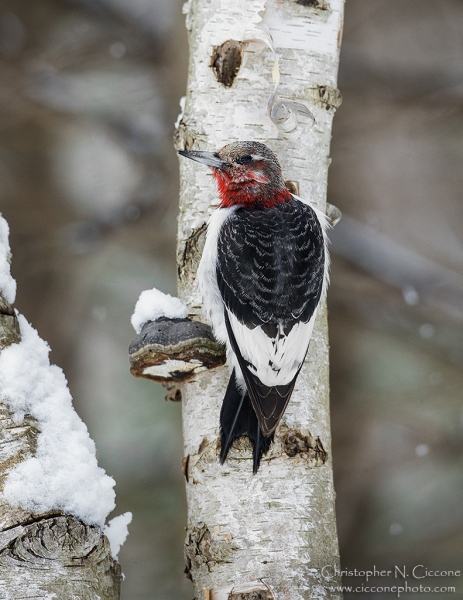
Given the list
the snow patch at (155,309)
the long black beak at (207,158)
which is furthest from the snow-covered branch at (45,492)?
the long black beak at (207,158)

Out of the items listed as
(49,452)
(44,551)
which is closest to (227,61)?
(49,452)

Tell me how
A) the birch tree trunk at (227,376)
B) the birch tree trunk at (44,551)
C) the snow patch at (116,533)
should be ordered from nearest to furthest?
the birch tree trunk at (44,551), the snow patch at (116,533), the birch tree trunk at (227,376)

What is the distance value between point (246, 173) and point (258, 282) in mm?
421

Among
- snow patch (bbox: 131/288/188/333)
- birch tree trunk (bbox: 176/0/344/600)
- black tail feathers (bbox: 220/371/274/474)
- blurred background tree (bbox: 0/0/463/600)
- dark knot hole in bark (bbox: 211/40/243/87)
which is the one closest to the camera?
birch tree trunk (bbox: 176/0/344/600)

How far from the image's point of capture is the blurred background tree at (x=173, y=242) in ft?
15.2

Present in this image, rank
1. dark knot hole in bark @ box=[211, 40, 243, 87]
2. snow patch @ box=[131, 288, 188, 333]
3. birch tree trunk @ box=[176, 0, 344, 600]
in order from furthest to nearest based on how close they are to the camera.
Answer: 1. dark knot hole in bark @ box=[211, 40, 243, 87]
2. snow patch @ box=[131, 288, 188, 333]
3. birch tree trunk @ box=[176, 0, 344, 600]

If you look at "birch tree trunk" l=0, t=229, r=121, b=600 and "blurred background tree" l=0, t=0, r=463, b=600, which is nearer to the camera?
"birch tree trunk" l=0, t=229, r=121, b=600

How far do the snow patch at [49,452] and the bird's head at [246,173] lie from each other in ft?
2.96

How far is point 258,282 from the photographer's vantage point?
2.38 m

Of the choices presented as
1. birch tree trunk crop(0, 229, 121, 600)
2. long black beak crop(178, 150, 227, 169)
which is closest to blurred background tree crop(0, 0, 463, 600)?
long black beak crop(178, 150, 227, 169)

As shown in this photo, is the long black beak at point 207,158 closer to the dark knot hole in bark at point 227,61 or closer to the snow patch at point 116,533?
the dark knot hole in bark at point 227,61

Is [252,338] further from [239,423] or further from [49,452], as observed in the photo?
[49,452]

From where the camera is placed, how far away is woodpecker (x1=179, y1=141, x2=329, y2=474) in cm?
223

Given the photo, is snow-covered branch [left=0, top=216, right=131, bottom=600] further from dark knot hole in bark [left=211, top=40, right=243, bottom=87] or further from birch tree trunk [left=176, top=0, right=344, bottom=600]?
dark knot hole in bark [left=211, top=40, right=243, bottom=87]
